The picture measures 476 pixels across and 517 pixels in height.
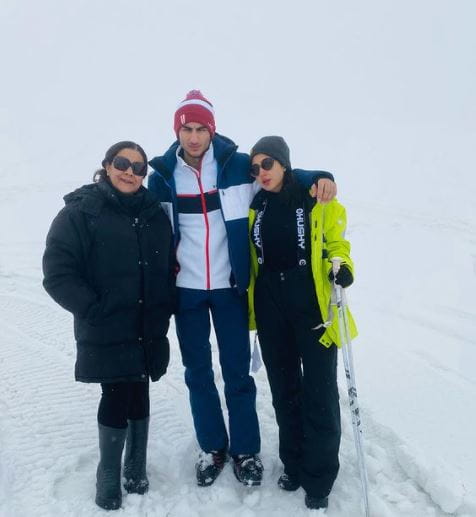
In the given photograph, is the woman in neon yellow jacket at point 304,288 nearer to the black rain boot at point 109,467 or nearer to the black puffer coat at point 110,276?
the black puffer coat at point 110,276

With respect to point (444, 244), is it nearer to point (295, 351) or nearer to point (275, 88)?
point (295, 351)

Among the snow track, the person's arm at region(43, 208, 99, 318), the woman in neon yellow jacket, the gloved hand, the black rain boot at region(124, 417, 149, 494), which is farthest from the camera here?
the black rain boot at region(124, 417, 149, 494)

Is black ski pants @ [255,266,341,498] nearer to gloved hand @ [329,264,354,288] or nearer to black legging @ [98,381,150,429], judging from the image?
gloved hand @ [329,264,354,288]

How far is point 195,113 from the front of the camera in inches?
135

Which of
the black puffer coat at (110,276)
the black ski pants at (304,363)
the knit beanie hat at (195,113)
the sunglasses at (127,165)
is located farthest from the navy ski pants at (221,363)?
the knit beanie hat at (195,113)

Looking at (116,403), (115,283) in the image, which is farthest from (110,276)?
(116,403)

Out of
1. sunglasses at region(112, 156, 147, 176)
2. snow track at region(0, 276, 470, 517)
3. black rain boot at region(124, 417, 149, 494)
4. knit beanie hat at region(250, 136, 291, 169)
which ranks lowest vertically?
snow track at region(0, 276, 470, 517)

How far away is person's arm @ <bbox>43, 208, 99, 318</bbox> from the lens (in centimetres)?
296

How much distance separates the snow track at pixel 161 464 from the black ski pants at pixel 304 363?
344 mm

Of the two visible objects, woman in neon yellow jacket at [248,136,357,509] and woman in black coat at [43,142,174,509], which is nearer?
woman in black coat at [43,142,174,509]

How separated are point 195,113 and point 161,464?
2521 millimetres

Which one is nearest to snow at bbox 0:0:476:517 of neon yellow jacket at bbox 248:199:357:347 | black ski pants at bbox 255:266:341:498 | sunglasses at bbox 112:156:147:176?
black ski pants at bbox 255:266:341:498

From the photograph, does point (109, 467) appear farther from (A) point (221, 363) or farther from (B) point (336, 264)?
(B) point (336, 264)

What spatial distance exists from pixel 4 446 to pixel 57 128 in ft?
78.0
